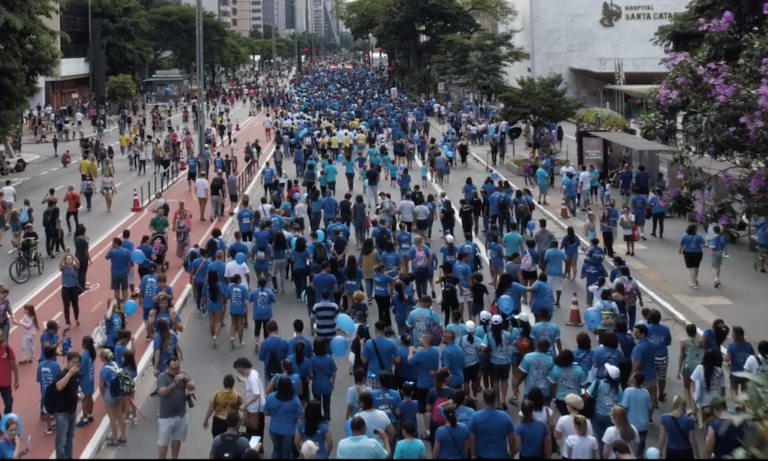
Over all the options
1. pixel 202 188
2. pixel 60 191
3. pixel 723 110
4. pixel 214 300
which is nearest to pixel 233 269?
pixel 214 300

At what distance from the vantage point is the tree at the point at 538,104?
1486 inches

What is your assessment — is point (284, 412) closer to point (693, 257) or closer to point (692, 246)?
point (692, 246)

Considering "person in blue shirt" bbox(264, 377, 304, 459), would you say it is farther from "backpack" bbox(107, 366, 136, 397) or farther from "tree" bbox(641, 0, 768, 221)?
"tree" bbox(641, 0, 768, 221)

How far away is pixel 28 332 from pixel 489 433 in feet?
27.1

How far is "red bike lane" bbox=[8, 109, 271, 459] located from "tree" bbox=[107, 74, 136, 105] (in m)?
36.7

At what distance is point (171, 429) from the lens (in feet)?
33.1

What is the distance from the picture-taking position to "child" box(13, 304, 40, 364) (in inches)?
546

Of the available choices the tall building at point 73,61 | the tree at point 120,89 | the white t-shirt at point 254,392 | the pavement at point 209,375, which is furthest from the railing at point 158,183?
the tall building at point 73,61

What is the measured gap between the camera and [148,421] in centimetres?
1214

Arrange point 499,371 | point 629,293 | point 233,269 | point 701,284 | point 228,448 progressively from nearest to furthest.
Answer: point 228,448 → point 499,371 → point 629,293 → point 233,269 → point 701,284

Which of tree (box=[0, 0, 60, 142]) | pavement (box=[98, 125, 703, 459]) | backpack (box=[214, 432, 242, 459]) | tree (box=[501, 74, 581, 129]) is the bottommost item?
pavement (box=[98, 125, 703, 459])

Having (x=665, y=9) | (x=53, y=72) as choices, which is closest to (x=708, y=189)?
(x=53, y=72)

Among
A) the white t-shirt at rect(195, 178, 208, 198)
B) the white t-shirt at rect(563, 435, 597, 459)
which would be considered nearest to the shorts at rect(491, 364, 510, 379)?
the white t-shirt at rect(563, 435, 597, 459)

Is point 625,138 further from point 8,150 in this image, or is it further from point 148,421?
point 8,150
